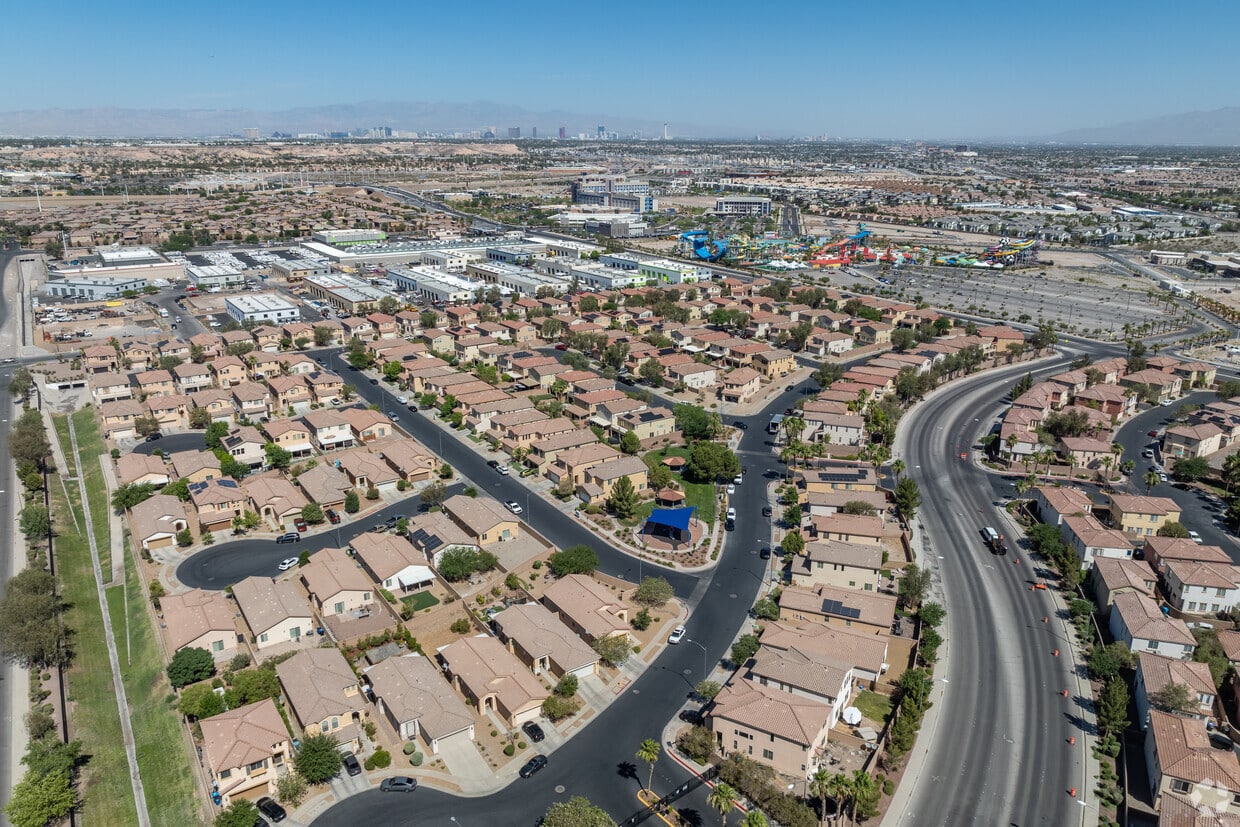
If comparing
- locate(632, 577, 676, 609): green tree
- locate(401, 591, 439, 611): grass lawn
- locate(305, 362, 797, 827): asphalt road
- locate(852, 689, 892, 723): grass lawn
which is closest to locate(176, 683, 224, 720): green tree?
locate(305, 362, 797, 827): asphalt road

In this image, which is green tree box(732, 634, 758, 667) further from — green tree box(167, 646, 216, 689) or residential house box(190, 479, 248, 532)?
residential house box(190, 479, 248, 532)

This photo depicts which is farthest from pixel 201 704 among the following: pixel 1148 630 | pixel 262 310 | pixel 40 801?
pixel 262 310

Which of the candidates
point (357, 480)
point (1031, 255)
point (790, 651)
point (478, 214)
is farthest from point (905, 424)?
point (478, 214)

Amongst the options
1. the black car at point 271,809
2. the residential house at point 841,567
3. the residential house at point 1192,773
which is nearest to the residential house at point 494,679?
the black car at point 271,809

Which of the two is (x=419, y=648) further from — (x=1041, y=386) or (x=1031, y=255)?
(x=1031, y=255)

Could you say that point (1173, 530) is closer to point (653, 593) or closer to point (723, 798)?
point (653, 593)

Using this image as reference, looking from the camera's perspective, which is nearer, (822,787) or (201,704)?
(822,787)
